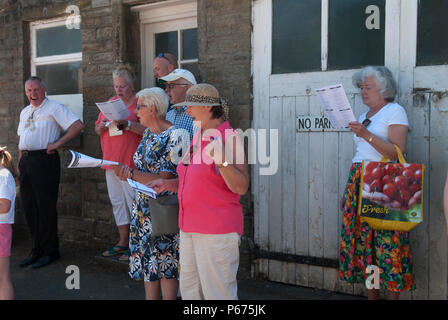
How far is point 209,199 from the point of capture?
291 centimetres

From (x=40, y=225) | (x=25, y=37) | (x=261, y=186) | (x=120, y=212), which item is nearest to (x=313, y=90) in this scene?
(x=261, y=186)

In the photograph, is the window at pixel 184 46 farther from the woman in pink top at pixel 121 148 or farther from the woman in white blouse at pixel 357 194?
the woman in white blouse at pixel 357 194

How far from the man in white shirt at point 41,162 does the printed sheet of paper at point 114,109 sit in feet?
3.64

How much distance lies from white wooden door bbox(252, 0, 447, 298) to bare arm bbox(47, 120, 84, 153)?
221 cm

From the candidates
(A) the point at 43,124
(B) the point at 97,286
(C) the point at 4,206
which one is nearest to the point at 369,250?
(B) the point at 97,286

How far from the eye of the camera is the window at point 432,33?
3.64 m

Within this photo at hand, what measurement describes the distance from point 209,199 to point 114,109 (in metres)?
1.94

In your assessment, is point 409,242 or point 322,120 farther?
point 322,120

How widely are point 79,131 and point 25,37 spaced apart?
189 cm

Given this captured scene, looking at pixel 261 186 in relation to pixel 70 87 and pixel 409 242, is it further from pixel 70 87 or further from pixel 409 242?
pixel 70 87

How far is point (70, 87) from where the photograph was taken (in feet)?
20.2

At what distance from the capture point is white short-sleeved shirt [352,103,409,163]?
3.45 meters

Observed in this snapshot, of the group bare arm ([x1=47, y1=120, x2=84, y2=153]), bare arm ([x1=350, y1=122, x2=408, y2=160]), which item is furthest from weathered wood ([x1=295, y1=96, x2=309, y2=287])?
bare arm ([x1=47, y1=120, x2=84, y2=153])

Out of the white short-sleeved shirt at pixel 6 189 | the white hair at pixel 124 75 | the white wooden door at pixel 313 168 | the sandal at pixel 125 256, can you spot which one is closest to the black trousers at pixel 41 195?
the sandal at pixel 125 256
